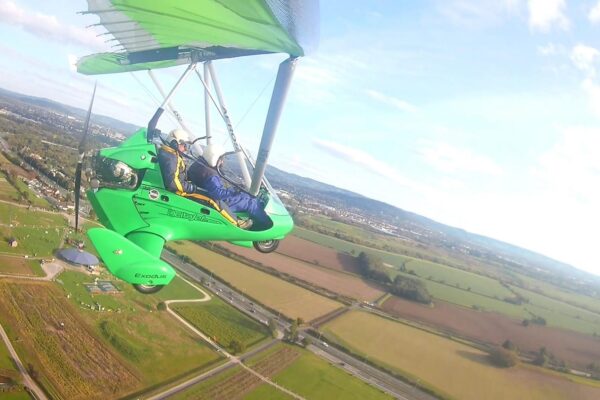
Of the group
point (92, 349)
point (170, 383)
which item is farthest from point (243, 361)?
point (92, 349)

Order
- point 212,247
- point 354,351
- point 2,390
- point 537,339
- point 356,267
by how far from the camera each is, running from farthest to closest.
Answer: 1. point 356,267
2. point 212,247
3. point 537,339
4. point 354,351
5. point 2,390

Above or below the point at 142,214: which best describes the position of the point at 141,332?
below

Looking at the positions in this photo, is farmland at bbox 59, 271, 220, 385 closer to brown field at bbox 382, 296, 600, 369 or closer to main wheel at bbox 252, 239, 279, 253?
main wheel at bbox 252, 239, 279, 253

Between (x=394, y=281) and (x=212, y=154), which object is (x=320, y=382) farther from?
(x=394, y=281)

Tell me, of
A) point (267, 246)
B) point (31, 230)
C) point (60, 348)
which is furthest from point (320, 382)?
point (31, 230)

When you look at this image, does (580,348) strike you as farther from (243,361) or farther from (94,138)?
(94,138)

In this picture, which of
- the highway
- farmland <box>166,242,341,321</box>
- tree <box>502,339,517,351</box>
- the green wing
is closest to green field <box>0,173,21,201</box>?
farmland <box>166,242,341,321</box>
